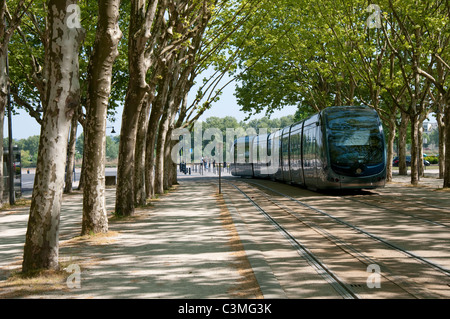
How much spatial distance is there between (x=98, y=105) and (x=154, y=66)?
21.4 feet

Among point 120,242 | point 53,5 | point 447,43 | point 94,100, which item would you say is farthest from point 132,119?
point 447,43

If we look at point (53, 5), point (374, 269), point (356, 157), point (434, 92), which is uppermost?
point (434, 92)

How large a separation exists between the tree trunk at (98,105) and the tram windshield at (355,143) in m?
11.9

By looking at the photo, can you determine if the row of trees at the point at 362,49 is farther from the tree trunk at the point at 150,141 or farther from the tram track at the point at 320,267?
the tram track at the point at 320,267

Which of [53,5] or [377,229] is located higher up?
[53,5]

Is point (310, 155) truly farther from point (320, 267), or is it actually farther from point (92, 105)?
point (320, 267)

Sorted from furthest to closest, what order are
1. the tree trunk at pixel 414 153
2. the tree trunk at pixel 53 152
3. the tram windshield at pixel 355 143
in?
Result: the tree trunk at pixel 414 153
the tram windshield at pixel 355 143
the tree trunk at pixel 53 152

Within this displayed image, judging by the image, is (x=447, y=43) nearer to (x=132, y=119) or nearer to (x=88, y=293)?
(x=132, y=119)

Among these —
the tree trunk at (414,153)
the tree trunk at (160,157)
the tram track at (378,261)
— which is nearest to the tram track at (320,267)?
the tram track at (378,261)

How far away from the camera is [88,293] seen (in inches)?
248

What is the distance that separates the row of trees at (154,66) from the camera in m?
7.49

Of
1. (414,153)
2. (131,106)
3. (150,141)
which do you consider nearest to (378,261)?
(131,106)

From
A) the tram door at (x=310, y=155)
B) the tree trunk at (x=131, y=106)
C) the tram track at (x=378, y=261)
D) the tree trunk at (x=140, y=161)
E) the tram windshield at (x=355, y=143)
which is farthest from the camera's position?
the tram door at (x=310, y=155)
